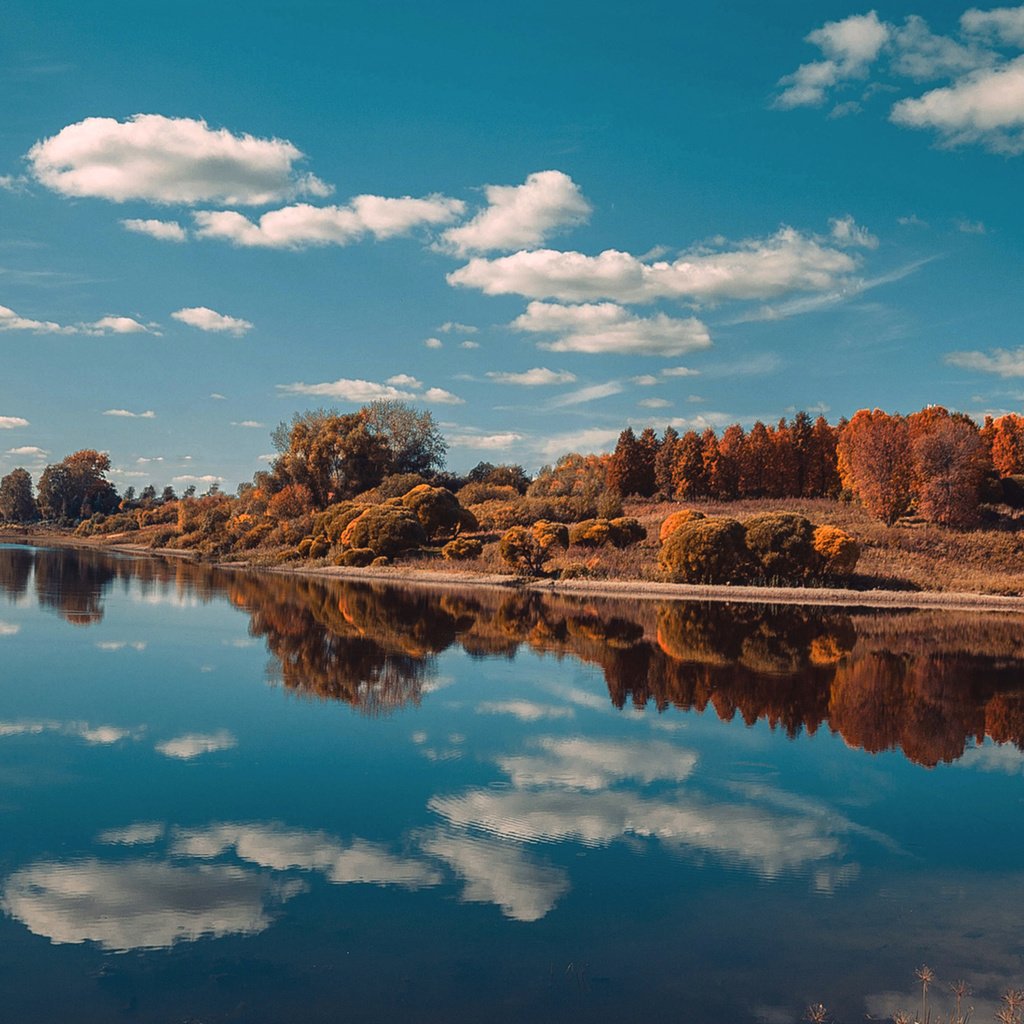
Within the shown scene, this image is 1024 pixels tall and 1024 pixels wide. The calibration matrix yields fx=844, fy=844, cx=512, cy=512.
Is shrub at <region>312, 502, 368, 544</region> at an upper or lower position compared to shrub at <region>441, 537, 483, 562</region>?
upper

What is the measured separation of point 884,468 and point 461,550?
28696mm

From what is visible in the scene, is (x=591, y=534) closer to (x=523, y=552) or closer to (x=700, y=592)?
(x=523, y=552)

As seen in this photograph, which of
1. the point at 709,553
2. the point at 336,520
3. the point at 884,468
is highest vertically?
the point at 884,468

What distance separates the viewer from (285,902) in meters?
7.11

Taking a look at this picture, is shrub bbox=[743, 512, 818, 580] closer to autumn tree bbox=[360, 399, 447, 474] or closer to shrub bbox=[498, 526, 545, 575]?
shrub bbox=[498, 526, 545, 575]

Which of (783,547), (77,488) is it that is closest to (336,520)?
(783,547)

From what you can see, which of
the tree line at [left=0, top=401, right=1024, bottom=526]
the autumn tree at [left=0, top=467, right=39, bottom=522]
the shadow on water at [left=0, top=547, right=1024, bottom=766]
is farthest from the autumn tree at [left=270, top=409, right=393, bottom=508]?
the autumn tree at [left=0, top=467, right=39, bottom=522]

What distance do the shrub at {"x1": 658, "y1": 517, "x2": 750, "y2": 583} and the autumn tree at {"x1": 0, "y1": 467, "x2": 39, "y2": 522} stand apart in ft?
434

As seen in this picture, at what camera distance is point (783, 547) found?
40.7 meters

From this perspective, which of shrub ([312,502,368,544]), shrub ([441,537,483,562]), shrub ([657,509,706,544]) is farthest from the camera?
shrub ([312,502,368,544])

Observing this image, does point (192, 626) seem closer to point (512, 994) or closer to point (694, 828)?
point (694, 828)

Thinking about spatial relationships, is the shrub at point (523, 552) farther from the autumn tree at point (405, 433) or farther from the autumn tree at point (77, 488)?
the autumn tree at point (77, 488)

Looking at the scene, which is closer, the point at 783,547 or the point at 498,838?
the point at 498,838

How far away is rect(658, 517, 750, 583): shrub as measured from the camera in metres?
41.1
